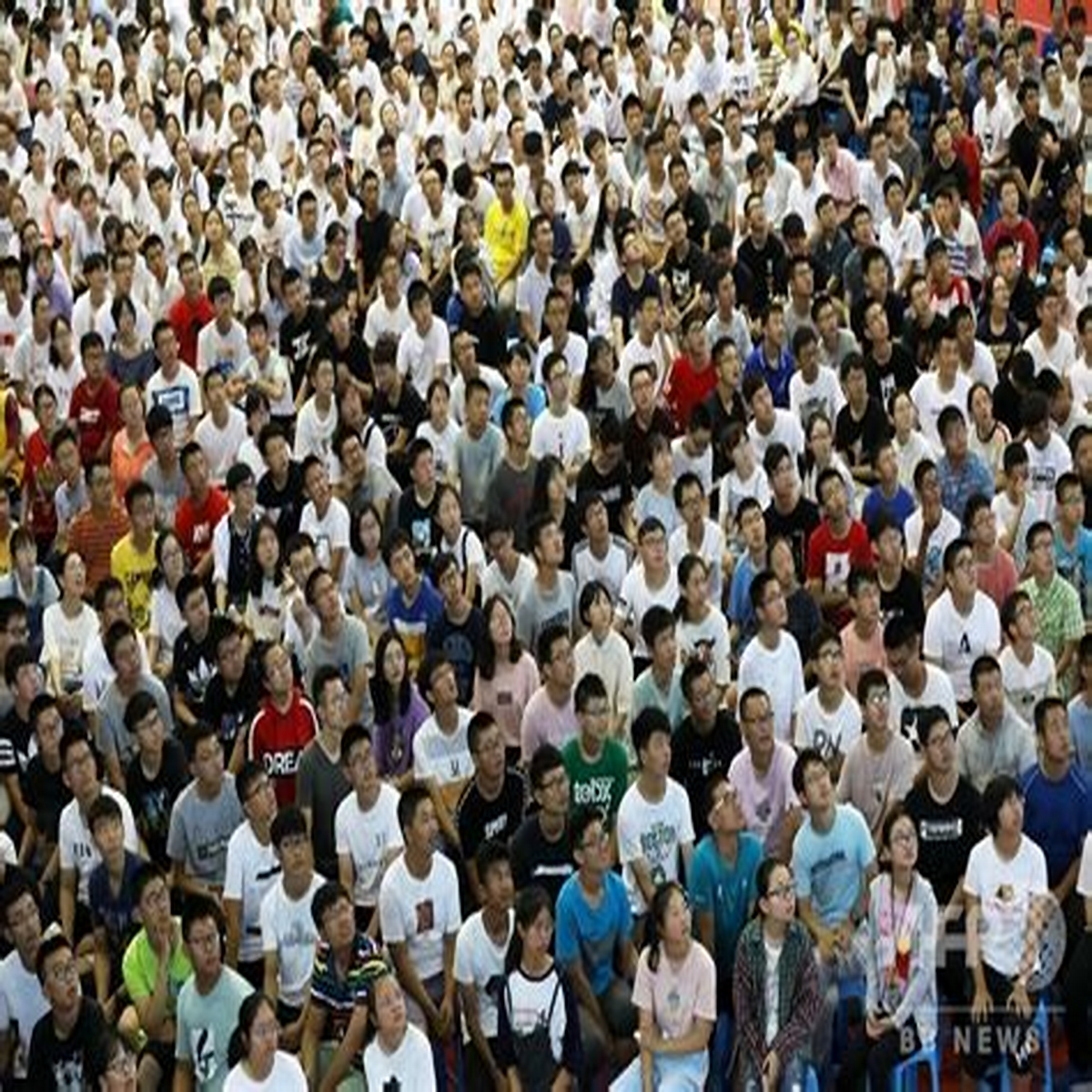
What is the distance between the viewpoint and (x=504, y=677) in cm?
1077

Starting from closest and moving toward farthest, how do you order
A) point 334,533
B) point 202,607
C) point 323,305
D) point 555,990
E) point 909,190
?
point 555,990
point 202,607
point 334,533
point 323,305
point 909,190

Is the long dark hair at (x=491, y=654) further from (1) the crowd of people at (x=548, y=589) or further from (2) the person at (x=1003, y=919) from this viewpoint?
(2) the person at (x=1003, y=919)

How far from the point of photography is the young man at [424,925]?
→ 9.30m

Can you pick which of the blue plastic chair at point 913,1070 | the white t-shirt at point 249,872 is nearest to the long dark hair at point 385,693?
the white t-shirt at point 249,872

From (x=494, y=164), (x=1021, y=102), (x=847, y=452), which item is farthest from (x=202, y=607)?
(x=1021, y=102)

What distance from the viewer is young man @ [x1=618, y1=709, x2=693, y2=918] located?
9625 millimetres

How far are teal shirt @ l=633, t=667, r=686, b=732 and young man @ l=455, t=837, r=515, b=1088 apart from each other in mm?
1539

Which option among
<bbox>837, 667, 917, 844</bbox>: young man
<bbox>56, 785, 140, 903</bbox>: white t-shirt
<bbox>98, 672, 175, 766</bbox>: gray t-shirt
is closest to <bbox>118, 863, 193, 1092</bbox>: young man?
<bbox>56, 785, 140, 903</bbox>: white t-shirt

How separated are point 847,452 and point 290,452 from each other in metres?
2.87

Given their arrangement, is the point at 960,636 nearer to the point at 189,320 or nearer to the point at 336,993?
the point at 336,993

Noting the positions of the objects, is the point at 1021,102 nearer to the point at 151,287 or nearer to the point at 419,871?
the point at 151,287

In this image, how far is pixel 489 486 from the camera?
12.6 meters

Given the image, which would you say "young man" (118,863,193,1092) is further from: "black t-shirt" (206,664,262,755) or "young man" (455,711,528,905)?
"black t-shirt" (206,664,262,755)

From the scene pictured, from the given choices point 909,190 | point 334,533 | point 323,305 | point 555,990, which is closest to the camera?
point 555,990
